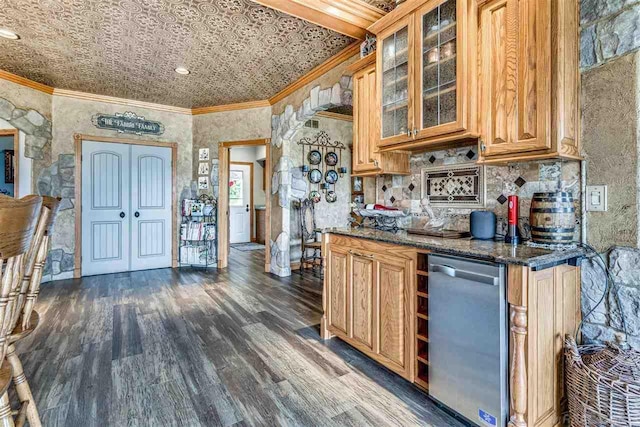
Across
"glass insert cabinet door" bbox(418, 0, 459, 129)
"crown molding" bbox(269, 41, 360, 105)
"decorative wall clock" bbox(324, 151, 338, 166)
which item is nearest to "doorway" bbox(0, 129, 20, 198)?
"crown molding" bbox(269, 41, 360, 105)

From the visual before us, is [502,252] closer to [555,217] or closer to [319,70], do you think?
[555,217]

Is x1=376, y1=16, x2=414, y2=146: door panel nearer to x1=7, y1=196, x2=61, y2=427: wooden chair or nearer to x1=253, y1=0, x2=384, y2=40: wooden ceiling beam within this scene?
x1=253, y1=0, x2=384, y2=40: wooden ceiling beam

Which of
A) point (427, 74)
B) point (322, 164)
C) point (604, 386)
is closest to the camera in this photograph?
point (604, 386)

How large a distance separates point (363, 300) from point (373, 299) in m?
0.11

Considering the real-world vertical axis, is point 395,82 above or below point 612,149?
above

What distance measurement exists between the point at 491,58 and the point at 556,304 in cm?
136

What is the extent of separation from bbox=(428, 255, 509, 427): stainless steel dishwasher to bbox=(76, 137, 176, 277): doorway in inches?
191

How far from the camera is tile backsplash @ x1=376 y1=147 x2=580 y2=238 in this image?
1827mm

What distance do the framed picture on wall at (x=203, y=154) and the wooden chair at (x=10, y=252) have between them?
15.0 feet

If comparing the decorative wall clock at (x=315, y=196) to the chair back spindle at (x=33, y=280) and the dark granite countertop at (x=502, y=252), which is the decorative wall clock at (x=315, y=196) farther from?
the chair back spindle at (x=33, y=280)

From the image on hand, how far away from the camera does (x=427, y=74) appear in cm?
212

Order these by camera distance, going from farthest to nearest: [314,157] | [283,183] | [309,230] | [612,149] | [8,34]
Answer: [314,157], [309,230], [283,183], [8,34], [612,149]

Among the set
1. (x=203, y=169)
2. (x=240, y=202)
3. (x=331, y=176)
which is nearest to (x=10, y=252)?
(x=203, y=169)

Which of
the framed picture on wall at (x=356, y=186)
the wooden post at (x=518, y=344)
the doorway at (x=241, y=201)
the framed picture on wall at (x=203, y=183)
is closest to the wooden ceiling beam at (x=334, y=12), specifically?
the wooden post at (x=518, y=344)
